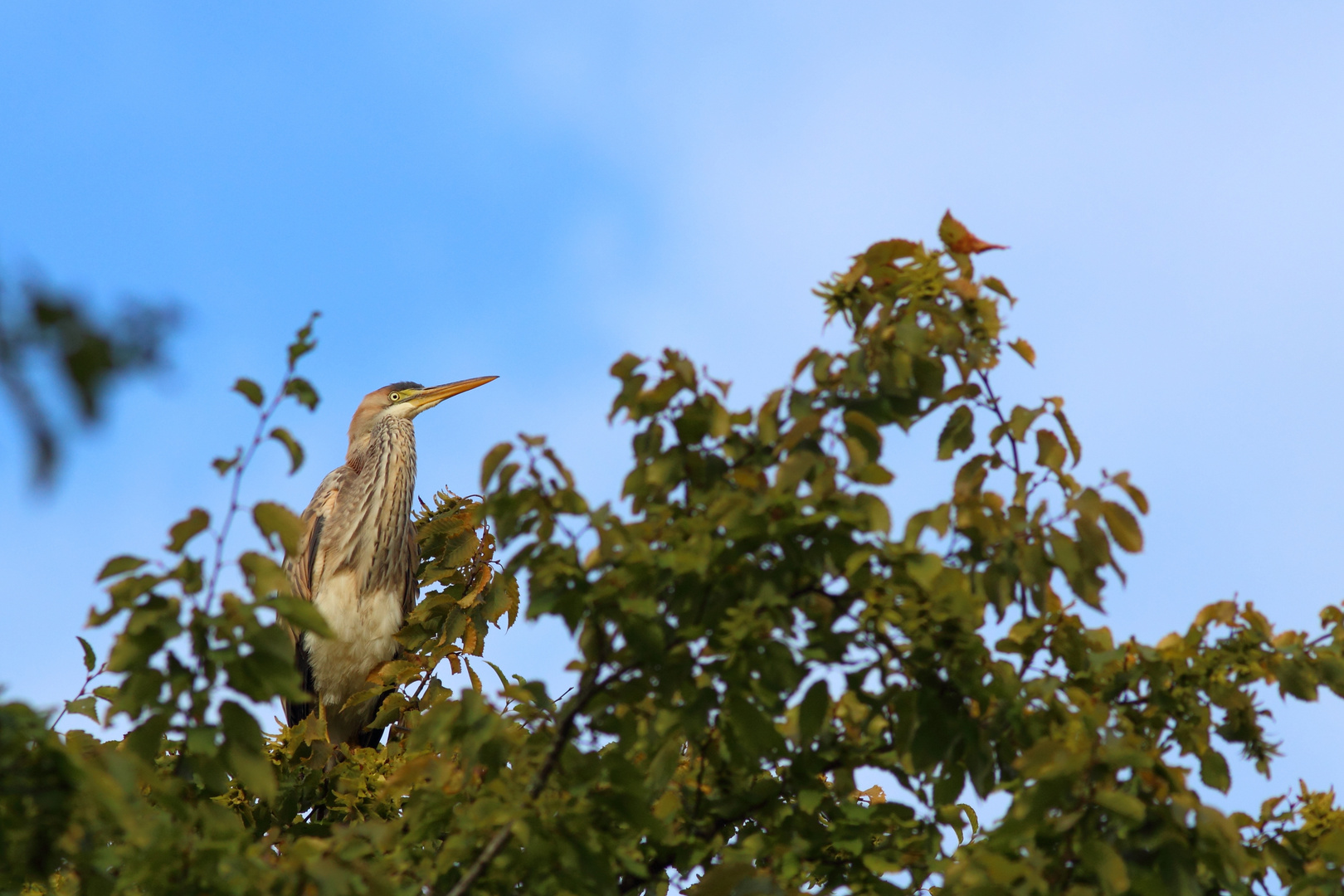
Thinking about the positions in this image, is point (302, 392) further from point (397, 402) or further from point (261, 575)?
point (397, 402)

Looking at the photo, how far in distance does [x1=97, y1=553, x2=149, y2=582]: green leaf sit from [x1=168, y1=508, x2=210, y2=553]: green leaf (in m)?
0.07

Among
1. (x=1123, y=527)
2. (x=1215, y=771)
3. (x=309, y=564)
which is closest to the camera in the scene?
(x=1123, y=527)

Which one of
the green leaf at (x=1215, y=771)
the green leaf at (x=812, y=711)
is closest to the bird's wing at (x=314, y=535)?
the green leaf at (x=812, y=711)

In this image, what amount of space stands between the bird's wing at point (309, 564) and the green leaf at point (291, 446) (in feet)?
17.8

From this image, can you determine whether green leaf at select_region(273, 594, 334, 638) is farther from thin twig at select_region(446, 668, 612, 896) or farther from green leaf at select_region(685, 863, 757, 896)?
green leaf at select_region(685, 863, 757, 896)

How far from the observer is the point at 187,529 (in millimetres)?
2646

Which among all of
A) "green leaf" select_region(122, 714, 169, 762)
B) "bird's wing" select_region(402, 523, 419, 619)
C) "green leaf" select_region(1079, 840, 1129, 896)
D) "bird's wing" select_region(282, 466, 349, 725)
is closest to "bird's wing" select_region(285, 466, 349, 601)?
"bird's wing" select_region(282, 466, 349, 725)

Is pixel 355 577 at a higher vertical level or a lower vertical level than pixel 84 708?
higher

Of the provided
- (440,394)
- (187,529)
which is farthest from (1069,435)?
(440,394)

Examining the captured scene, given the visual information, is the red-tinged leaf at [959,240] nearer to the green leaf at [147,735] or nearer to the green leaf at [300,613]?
the green leaf at [300,613]

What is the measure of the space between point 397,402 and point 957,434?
710cm

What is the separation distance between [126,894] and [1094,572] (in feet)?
8.90

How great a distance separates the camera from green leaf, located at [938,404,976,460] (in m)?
3.26

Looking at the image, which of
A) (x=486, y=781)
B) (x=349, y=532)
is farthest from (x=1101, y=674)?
(x=349, y=532)
